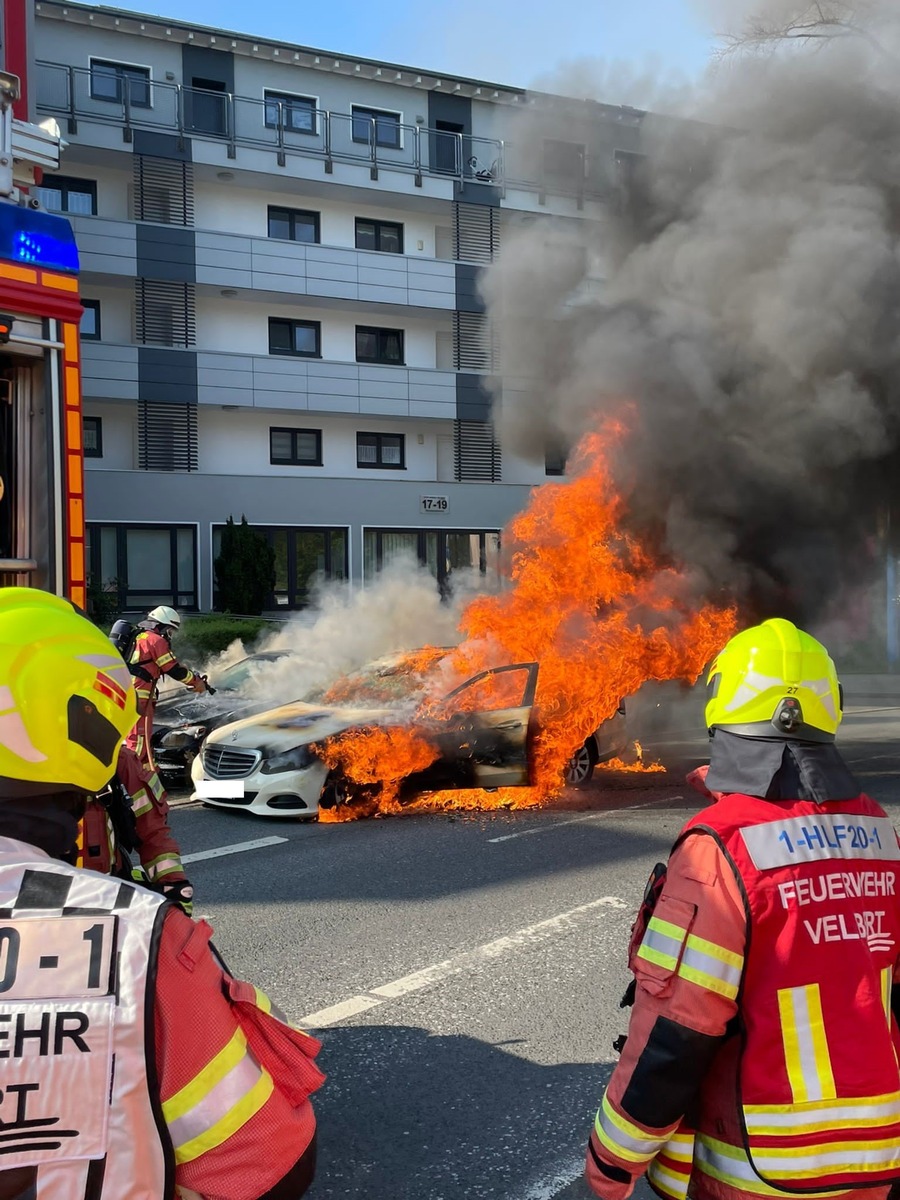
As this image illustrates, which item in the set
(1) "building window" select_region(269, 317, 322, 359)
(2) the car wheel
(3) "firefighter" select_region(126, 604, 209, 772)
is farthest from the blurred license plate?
(1) "building window" select_region(269, 317, 322, 359)

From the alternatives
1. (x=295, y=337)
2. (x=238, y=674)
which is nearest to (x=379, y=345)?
(x=295, y=337)

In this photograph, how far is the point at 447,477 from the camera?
27.0 metres

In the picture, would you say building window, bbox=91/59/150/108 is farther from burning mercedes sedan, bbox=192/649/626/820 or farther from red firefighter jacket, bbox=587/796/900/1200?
red firefighter jacket, bbox=587/796/900/1200

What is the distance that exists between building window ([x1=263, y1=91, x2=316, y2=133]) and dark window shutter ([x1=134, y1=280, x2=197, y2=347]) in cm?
462

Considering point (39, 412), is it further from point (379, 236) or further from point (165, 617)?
point (379, 236)

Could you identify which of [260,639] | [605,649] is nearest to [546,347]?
[605,649]

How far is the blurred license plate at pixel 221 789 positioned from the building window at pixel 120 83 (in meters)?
19.5

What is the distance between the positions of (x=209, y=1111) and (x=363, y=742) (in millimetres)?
7094

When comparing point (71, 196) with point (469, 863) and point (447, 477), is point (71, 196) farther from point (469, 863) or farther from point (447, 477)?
point (469, 863)

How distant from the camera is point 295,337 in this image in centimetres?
2530

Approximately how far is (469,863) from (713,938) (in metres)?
5.24

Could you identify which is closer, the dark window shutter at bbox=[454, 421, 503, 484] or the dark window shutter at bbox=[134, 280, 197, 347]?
the dark window shutter at bbox=[134, 280, 197, 347]

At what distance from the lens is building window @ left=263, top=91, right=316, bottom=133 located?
24.3m

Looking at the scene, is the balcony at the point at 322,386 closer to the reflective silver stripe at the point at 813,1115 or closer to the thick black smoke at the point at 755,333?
the thick black smoke at the point at 755,333
